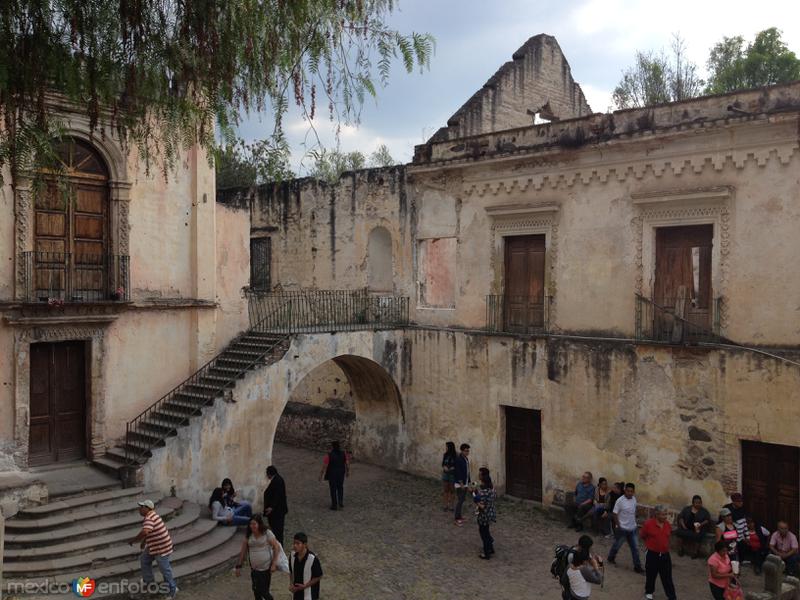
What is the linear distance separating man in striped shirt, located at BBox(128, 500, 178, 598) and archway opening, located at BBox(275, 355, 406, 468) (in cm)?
720

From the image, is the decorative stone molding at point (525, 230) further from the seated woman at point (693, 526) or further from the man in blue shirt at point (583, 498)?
the seated woman at point (693, 526)

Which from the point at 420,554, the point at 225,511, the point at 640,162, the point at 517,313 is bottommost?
the point at 420,554

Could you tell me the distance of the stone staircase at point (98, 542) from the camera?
9.41m

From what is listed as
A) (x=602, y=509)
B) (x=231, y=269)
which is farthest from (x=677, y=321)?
(x=231, y=269)

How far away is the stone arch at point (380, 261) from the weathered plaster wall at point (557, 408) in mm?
2813

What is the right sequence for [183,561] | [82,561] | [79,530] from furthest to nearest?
[183,561], [79,530], [82,561]

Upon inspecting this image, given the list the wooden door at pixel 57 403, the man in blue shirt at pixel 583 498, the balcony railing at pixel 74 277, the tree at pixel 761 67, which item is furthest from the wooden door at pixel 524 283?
the tree at pixel 761 67

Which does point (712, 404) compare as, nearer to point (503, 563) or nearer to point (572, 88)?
point (503, 563)

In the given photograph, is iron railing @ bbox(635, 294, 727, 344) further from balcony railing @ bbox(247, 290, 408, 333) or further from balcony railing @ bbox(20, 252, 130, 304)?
balcony railing @ bbox(20, 252, 130, 304)

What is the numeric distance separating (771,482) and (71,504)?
11430 mm

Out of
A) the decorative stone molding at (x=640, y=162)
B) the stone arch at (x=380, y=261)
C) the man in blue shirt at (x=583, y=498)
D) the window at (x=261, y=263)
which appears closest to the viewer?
the decorative stone molding at (x=640, y=162)

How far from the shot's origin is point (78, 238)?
12.5 m

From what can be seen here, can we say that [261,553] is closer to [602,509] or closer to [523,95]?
[602,509]

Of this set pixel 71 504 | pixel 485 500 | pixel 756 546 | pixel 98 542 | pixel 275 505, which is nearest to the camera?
pixel 98 542
